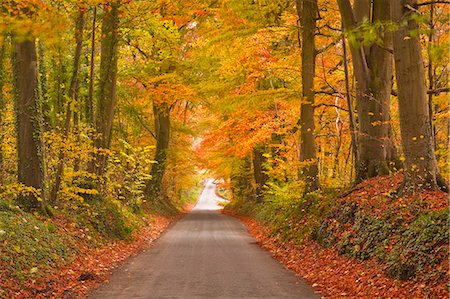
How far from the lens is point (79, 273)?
9477 millimetres

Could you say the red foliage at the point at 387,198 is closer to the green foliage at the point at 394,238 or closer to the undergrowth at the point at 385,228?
the undergrowth at the point at 385,228

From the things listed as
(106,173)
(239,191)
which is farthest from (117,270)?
(239,191)

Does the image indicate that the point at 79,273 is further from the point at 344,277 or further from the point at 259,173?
the point at 259,173

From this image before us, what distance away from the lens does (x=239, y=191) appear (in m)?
40.8

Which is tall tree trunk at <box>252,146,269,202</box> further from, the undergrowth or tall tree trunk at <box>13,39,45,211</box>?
tall tree trunk at <box>13,39,45,211</box>

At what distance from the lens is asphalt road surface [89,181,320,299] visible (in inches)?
308

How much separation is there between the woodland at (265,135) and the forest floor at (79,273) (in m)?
0.04

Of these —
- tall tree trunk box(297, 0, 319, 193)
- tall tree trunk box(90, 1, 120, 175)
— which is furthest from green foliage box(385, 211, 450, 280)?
tall tree trunk box(90, 1, 120, 175)

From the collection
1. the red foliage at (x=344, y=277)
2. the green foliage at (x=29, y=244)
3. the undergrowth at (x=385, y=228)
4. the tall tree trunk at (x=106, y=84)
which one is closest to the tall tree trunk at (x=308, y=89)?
the undergrowth at (x=385, y=228)

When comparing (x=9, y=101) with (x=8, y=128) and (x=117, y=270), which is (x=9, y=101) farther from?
(x=117, y=270)

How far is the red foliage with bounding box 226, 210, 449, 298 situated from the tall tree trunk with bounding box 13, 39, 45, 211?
672cm

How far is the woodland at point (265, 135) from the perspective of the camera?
799 cm

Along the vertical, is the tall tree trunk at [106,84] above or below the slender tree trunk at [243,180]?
above

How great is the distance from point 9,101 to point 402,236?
16.1 metres
